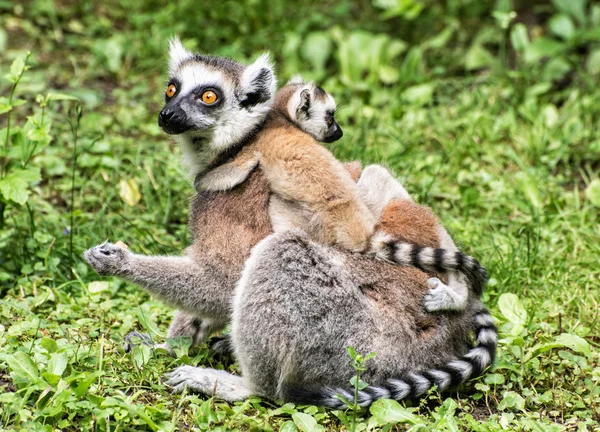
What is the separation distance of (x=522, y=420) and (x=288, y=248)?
1.52 meters

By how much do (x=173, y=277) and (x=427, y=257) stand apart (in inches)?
55.9

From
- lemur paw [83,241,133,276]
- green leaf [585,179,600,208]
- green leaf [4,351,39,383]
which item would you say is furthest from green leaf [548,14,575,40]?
green leaf [4,351,39,383]

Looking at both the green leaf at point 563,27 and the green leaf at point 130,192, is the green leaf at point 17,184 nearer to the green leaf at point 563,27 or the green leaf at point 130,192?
the green leaf at point 130,192

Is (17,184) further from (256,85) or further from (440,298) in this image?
(440,298)

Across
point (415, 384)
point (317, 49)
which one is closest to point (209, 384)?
point (415, 384)

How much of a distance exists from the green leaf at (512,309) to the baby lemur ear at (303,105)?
5.81ft

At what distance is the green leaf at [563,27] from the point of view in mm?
8492

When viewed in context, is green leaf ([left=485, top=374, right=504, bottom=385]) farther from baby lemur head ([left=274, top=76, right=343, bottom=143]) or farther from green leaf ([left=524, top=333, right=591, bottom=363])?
baby lemur head ([left=274, top=76, right=343, bottom=143])

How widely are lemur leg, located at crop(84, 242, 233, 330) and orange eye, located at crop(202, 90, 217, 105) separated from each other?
0.92m

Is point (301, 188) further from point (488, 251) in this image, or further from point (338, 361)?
point (488, 251)

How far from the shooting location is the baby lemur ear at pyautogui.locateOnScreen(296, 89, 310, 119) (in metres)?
4.97

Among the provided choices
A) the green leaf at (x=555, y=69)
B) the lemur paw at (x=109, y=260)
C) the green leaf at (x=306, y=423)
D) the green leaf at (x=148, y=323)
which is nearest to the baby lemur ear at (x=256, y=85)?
the lemur paw at (x=109, y=260)

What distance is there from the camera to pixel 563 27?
852 cm

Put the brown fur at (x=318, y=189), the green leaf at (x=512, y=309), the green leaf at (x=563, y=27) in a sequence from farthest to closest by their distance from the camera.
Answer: the green leaf at (x=563, y=27) < the green leaf at (x=512, y=309) < the brown fur at (x=318, y=189)
